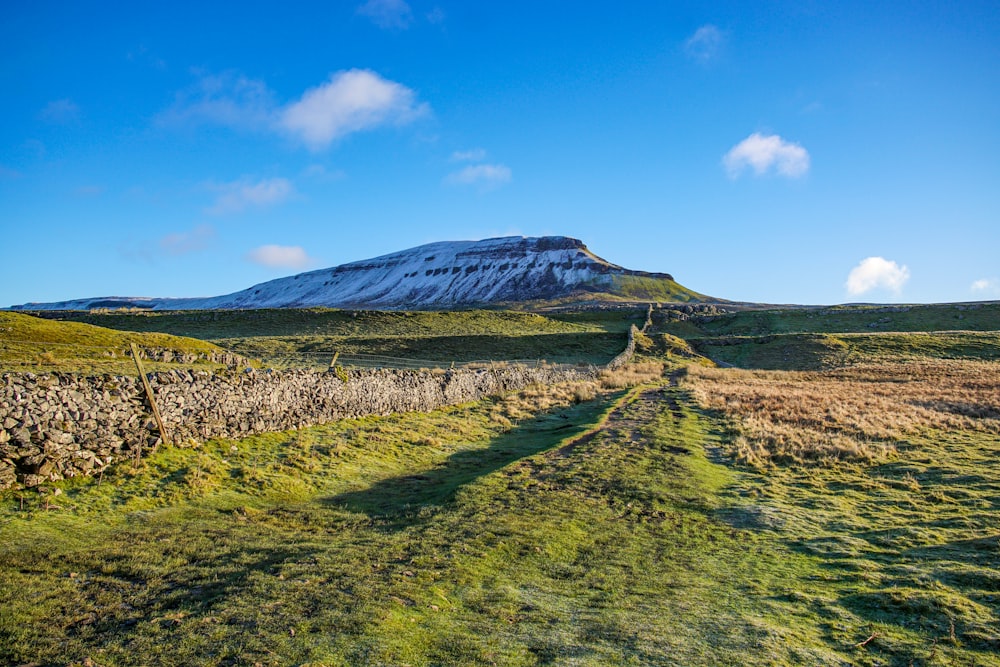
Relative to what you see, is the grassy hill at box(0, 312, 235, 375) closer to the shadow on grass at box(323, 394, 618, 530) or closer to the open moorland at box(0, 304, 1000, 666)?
the open moorland at box(0, 304, 1000, 666)

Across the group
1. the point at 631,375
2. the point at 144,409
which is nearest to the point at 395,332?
the point at 631,375

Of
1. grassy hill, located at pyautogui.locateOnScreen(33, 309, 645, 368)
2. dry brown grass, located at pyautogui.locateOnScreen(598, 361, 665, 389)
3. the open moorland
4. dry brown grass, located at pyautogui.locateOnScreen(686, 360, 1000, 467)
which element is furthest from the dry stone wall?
grassy hill, located at pyautogui.locateOnScreen(33, 309, 645, 368)

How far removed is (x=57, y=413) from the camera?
11.1 meters

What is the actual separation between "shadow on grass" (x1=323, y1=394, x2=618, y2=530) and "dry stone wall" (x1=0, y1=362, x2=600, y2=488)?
A: 4.26 m

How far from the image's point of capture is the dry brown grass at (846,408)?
18.8 metres

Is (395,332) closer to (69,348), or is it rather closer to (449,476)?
(69,348)

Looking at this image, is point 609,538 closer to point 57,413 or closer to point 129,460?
point 129,460

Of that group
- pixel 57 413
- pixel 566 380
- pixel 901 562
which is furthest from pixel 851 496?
pixel 566 380

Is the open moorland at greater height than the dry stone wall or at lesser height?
lesser

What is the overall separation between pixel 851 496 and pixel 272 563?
1345cm

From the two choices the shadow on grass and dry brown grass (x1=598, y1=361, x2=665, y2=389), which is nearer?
the shadow on grass

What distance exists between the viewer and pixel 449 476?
15508 mm

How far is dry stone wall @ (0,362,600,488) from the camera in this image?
10.4m

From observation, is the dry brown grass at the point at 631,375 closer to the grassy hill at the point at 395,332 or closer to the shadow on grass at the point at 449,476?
the grassy hill at the point at 395,332
